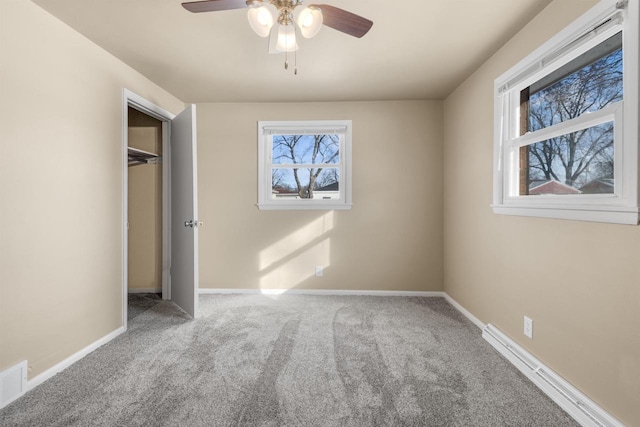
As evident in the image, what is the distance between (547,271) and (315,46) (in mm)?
2306

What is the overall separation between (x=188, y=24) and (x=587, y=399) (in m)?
3.32

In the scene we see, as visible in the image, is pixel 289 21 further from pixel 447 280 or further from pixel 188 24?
pixel 447 280

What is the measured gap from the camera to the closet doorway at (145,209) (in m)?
3.56

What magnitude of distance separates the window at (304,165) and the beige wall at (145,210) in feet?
4.12

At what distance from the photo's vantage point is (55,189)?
1.98 m

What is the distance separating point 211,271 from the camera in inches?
148

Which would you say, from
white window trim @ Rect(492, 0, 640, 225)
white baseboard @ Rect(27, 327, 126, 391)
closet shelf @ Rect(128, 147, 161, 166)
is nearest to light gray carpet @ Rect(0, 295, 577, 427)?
white baseboard @ Rect(27, 327, 126, 391)

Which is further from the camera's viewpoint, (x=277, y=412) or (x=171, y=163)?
(x=171, y=163)

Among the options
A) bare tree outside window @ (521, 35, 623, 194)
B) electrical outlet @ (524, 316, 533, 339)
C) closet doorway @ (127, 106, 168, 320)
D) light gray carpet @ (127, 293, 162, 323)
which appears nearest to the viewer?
bare tree outside window @ (521, 35, 623, 194)

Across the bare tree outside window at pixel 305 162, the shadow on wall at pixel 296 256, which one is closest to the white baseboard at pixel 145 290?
the shadow on wall at pixel 296 256

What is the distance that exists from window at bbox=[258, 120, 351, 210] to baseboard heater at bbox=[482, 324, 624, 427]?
6.90 feet

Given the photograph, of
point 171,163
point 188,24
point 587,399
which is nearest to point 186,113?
point 171,163

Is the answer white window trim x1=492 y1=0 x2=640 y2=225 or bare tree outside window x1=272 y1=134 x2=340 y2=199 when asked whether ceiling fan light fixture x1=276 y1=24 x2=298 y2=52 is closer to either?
white window trim x1=492 y1=0 x2=640 y2=225

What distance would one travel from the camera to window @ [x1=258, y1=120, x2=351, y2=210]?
145 inches
